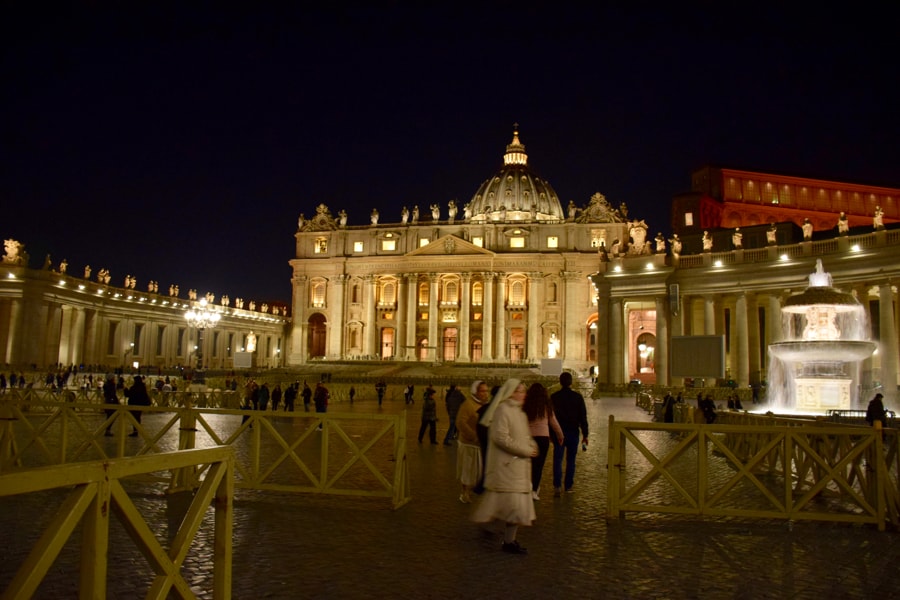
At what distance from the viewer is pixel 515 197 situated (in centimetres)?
12225

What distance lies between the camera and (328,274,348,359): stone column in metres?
101

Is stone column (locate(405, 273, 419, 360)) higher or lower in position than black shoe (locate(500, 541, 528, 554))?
higher

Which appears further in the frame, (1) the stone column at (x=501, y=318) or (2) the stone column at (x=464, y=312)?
(2) the stone column at (x=464, y=312)

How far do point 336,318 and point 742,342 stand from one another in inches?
2582

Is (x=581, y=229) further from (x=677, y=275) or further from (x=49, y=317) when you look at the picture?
(x=49, y=317)

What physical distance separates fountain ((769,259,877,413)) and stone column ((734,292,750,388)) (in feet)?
59.8

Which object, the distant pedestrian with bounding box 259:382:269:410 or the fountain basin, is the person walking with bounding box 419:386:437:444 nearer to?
the distant pedestrian with bounding box 259:382:269:410

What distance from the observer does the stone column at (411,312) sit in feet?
323


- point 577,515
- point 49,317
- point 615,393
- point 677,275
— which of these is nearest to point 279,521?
point 577,515

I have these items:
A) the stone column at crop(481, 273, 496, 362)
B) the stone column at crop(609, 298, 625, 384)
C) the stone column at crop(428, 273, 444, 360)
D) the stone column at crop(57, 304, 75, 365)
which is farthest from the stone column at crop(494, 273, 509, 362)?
the stone column at crop(57, 304, 75, 365)

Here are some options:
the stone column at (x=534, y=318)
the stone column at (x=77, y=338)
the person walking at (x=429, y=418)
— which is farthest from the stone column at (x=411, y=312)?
the person walking at (x=429, y=418)

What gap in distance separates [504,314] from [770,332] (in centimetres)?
5539

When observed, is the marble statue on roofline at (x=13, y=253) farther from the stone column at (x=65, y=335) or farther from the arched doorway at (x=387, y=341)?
the arched doorway at (x=387, y=341)

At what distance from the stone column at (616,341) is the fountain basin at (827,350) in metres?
24.3
